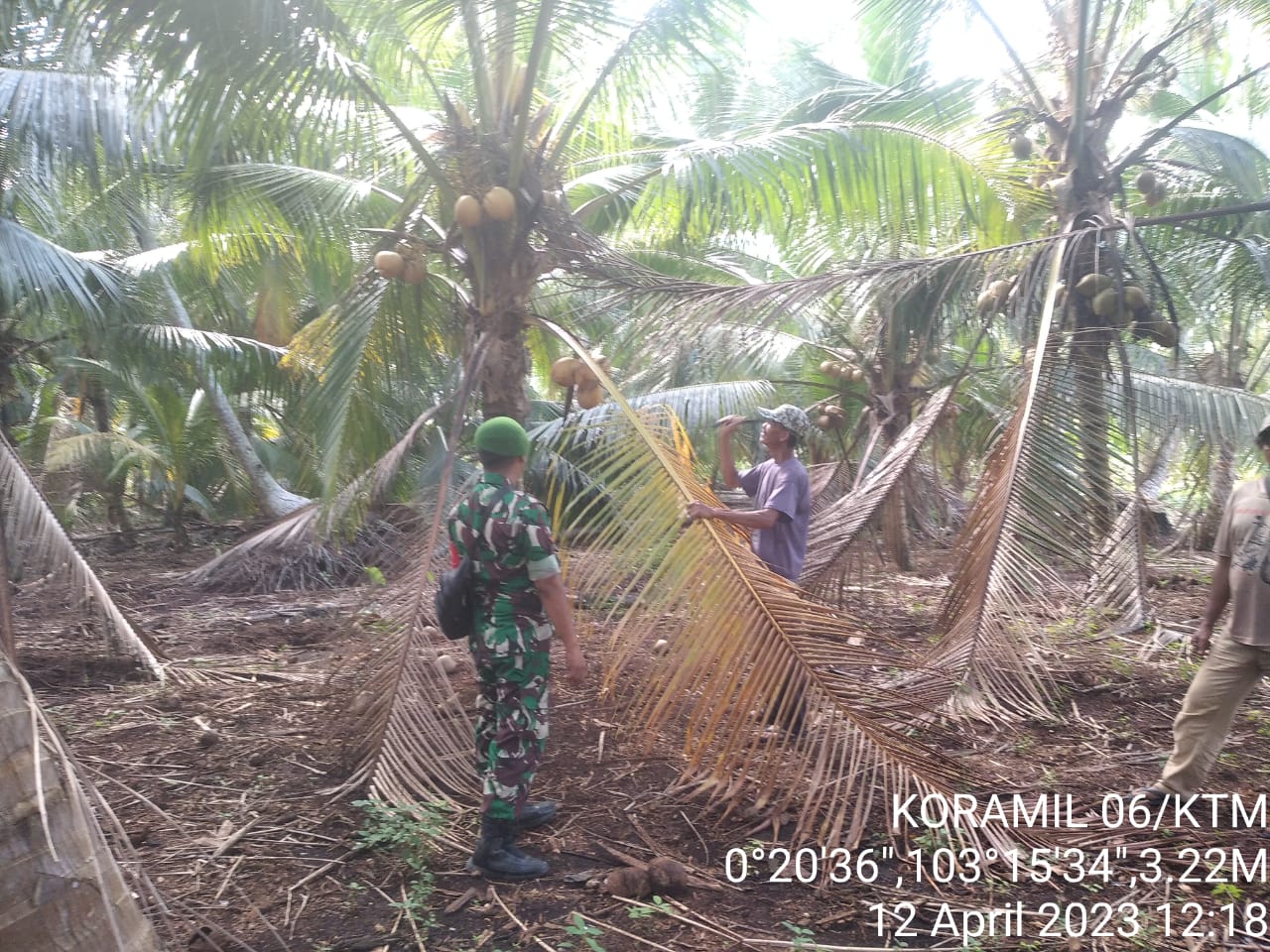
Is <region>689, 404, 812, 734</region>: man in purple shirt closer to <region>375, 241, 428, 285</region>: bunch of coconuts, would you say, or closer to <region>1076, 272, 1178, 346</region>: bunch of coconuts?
<region>375, 241, 428, 285</region>: bunch of coconuts

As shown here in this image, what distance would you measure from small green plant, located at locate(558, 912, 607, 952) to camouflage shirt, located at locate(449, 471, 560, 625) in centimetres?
95

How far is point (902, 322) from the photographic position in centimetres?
686

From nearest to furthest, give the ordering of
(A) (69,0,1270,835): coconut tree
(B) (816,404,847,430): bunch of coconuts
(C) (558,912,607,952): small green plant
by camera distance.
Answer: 1. (C) (558,912,607,952): small green plant
2. (A) (69,0,1270,835): coconut tree
3. (B) (816,404,847,430): bunch of coconuts

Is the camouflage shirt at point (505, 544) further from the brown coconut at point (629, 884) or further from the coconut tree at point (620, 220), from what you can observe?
the brown coconut at point (629, 884)

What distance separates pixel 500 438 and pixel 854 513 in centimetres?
253

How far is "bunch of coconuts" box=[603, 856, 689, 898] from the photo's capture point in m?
2.79

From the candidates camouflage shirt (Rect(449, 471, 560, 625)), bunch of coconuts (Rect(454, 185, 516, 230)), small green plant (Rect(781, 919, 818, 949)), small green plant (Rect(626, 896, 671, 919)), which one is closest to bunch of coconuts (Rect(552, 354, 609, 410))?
bunch of coconuts (Rect(454, 185, 516, 230))

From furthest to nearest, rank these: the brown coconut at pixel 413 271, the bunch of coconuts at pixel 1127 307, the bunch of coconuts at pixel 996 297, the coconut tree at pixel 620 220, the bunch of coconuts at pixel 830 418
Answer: the bunch of coconuts at pixel 830 418
the bunch of coconuts at pixel 996 297
the bunch of coconuts at pixel 1127 307
the brown coconut at pixel 413 271
the coconut tree at pixel 620 220

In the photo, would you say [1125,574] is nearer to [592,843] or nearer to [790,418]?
[790,418]

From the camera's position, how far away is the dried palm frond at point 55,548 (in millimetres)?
4840

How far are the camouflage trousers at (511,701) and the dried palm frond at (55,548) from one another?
10.2ft

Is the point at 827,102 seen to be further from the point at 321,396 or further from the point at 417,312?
the point at 321,396

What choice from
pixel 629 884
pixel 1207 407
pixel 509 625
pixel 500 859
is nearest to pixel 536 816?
pixel 500 859

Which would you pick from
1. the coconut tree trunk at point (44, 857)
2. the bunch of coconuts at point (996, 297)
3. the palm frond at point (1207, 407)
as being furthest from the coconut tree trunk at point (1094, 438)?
the coconut tree trunk at point (44, 857)
